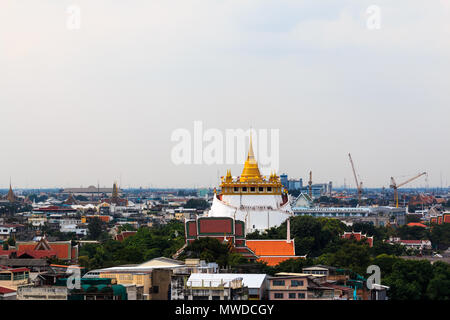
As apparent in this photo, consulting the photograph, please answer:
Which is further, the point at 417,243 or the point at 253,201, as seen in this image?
the point at 417,243

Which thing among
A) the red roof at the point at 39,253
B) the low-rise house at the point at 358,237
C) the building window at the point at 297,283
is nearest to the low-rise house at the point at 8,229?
the red roof at the point at 39,253

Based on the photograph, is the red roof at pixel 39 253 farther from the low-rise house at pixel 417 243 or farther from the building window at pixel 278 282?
the low-rise house at pixel 417 243

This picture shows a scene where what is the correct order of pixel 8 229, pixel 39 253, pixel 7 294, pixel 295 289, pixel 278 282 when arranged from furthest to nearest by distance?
pixel 8 229 → pixel 39 253 → pixel 278 282 → pixel 295 289 → pixel 7 294

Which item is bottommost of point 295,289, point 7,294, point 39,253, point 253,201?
point 7,294

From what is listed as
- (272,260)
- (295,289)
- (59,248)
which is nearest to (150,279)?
(295,289)

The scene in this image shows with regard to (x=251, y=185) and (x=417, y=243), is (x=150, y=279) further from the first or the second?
(x=417, y=243)

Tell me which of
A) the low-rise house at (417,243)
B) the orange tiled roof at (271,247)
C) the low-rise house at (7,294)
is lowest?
the low-rise house at (417,243)

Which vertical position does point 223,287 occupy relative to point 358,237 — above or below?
below

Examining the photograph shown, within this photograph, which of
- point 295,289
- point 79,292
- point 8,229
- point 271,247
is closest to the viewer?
point 79,292

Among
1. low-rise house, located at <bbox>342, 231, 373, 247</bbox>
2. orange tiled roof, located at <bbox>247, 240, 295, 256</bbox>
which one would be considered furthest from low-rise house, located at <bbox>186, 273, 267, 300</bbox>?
low-rise house, located at <bbox>342, 231, 373, 247</bbox>
